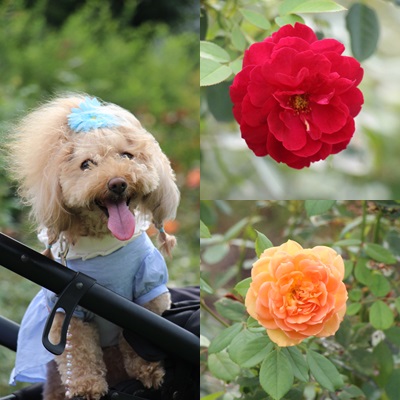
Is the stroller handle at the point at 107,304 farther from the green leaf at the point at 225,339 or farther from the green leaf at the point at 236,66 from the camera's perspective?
the green leaf at the point at 236,66

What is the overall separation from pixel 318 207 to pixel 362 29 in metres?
0.36

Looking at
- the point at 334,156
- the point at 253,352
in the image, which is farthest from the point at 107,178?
the point at 334,156

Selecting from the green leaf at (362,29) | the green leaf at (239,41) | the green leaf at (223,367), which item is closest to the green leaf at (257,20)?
the green leaf at (239,41)

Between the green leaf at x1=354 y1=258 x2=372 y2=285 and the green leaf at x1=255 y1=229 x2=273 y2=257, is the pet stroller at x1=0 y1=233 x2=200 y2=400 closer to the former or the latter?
the green leaf at x1=255 y1=229 x2=273 y2=257

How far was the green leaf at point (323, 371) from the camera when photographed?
128 cm

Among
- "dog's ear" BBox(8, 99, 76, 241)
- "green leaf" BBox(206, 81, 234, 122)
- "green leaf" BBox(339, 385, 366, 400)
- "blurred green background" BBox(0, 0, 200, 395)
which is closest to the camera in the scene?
"dog's ear" BBox(8, 99, 76, 241)

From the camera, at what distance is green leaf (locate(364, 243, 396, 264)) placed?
1.40 metres

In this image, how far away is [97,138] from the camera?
1.27 metres

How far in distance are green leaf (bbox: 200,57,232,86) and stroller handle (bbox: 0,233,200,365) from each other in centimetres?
39

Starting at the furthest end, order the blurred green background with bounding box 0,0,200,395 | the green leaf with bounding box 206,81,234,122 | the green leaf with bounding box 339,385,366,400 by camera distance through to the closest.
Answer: the blurred green background with bounding box 0,0,200,395
the green leaf with bounding box 206,81,234,122
the green leaf with bounding box 339,385,366,400

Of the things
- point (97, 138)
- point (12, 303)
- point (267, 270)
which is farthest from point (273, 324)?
point (12, 303)

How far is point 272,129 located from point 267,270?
224 millimetres

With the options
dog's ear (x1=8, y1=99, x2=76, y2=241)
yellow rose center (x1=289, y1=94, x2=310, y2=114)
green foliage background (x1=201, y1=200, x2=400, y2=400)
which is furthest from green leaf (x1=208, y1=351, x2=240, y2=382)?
yellow rose center (x1=289, y1=94, x2=310, y2=114)

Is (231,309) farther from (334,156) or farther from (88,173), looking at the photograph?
(334,156)
